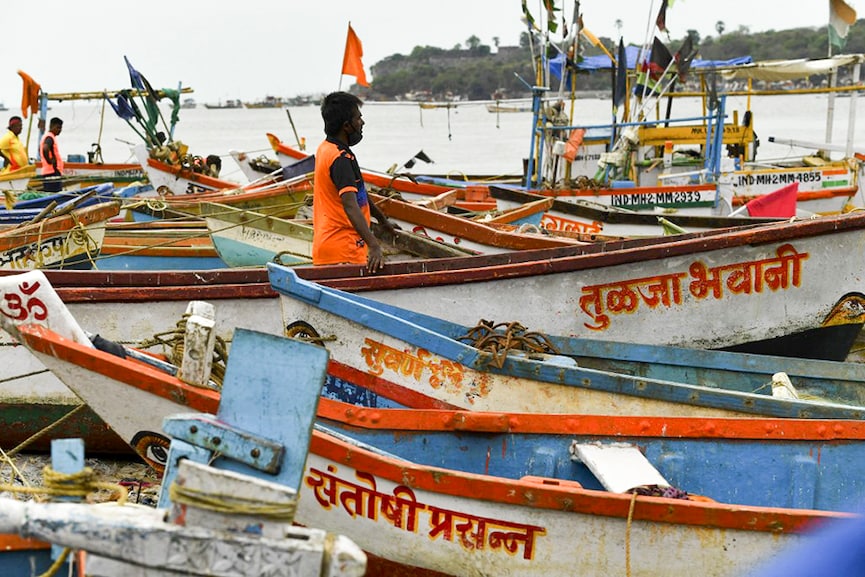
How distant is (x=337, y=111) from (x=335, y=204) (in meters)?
0.57

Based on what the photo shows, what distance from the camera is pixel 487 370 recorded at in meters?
5.55

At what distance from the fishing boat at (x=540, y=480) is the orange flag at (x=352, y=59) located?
29.5ft

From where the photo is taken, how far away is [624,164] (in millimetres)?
15609

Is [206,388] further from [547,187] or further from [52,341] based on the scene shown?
[547,187]

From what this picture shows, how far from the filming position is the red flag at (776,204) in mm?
13055

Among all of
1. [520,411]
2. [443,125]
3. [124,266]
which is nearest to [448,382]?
[520,411]

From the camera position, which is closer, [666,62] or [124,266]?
[124,266]

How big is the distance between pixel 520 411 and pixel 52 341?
2.39 metres

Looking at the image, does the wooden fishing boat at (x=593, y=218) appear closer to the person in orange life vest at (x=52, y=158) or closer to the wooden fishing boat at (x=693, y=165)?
the wooden fishing boat at (x=693, y=165)

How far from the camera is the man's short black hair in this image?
6.26 meters

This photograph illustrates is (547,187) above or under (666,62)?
under

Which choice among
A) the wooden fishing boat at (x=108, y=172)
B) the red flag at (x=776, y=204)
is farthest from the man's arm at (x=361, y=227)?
the wooden fishing boat at (x=108, y=172)

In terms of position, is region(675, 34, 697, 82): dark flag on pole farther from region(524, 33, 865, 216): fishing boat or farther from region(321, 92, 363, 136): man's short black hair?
region(321, 92, 363, 136): man's short black hair

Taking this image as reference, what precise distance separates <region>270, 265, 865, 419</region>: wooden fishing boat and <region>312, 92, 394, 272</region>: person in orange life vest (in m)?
0.53
